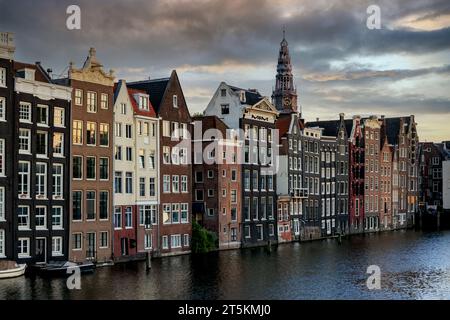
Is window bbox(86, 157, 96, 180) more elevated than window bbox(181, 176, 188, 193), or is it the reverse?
window bbox(86, 157, 96, 180)

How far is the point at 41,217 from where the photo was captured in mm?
68062

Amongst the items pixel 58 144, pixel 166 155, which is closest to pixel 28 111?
pixel 58 144

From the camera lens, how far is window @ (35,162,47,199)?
223ft

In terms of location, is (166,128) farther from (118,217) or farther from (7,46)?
(7,46)

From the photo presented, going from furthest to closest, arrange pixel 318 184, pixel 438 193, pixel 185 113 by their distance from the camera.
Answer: pixel 438 193
pixel 318 184
pixel 185 113

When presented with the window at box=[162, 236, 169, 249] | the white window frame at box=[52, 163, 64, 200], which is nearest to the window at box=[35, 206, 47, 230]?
the white window frame at box=[52, 163, 64, 200]

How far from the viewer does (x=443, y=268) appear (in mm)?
75188

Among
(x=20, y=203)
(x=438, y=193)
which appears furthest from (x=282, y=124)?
(x=438, y=193)

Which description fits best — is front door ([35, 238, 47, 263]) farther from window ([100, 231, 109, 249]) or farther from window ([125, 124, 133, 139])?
window ([125, 124, 133, 139])

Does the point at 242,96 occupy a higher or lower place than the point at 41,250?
higher

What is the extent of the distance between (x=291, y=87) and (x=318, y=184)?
66.4 metres

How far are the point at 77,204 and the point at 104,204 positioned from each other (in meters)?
3.64

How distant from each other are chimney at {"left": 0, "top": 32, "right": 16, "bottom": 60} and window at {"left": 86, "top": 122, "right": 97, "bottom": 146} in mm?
10795
